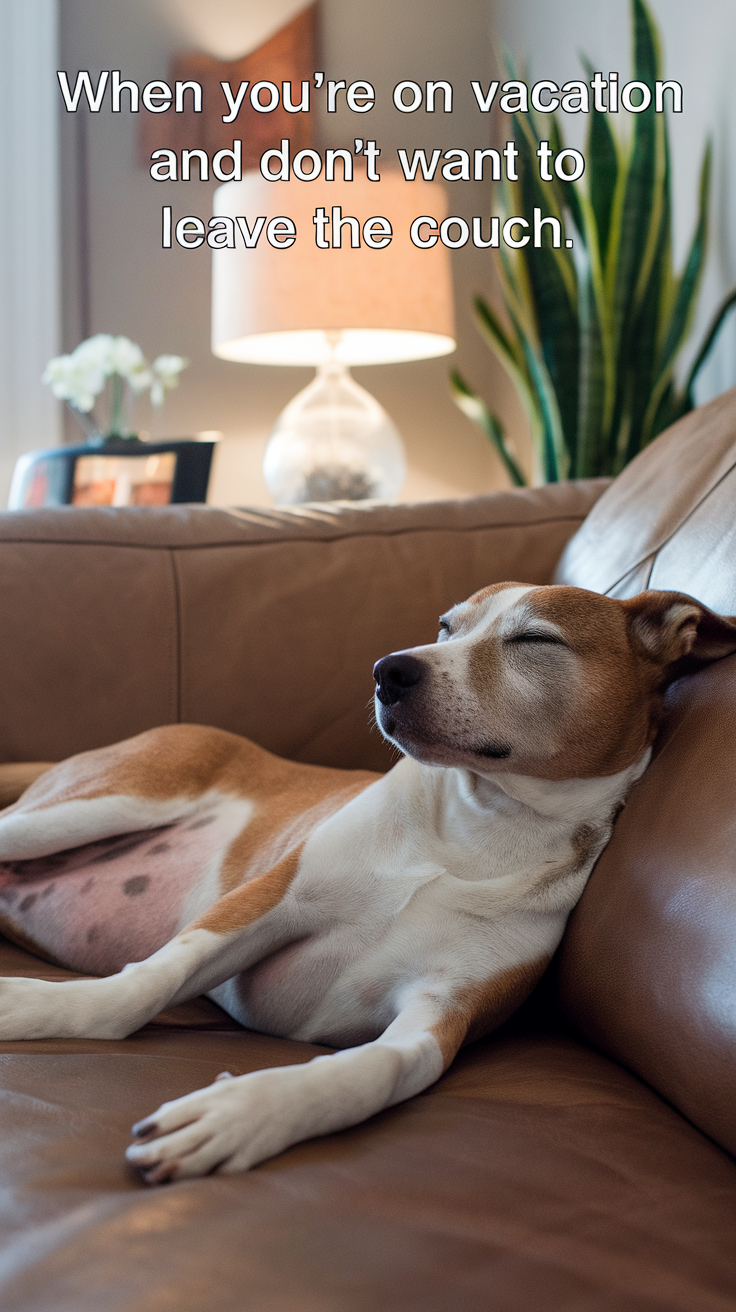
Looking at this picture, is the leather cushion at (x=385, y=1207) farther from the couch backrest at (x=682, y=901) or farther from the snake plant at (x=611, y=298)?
the snake plant at (x=611, y=298)

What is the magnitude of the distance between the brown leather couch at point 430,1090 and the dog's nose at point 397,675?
250mm

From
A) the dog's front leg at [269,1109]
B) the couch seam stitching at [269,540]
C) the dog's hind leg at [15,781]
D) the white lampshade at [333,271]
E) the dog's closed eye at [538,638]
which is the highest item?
the white lampshade at [333,271]

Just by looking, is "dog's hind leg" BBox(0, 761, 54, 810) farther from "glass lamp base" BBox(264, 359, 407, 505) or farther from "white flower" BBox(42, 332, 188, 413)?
"white flower" BBox(42, 332, 188, 413)

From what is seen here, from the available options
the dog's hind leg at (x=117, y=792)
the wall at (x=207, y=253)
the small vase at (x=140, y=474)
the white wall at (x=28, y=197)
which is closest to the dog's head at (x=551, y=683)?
the dog's hind leg at (x=117, y=792)

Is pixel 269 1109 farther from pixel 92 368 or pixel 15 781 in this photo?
pixel 92 368

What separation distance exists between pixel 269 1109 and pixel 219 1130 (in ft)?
0.13

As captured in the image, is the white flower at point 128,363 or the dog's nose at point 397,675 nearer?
the dog's nose at point 397,675

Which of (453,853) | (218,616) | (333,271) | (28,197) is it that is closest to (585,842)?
(453,853)

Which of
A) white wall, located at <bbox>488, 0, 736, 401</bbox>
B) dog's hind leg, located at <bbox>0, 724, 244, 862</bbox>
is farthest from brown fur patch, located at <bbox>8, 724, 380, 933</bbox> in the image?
white wall, located at <bbox>488, 0, 736, 401</bbox>

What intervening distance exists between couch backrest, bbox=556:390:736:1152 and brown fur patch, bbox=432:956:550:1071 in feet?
0.12

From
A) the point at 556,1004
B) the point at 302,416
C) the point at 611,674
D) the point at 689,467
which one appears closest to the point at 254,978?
the point at 556,1004

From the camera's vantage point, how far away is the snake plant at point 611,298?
2.65m

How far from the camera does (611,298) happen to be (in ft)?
8.88

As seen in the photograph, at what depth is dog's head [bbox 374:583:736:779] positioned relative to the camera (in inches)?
39.8
